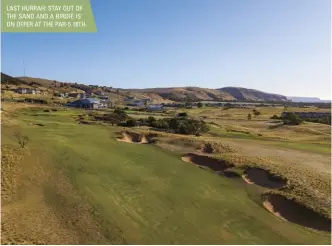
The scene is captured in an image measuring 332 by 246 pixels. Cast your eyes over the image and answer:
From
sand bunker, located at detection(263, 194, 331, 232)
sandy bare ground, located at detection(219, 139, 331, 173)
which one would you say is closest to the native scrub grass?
sand bunker, located at detection(263, 194, 331, 232)

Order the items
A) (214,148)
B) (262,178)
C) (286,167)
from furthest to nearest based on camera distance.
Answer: (214,148), (286,167), (262,178)

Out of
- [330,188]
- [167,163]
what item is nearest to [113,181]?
[167,163]

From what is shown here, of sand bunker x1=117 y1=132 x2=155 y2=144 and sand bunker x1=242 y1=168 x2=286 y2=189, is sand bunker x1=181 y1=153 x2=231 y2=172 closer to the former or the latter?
sand bunker x1=242 y1=168 x2=286 y2=189

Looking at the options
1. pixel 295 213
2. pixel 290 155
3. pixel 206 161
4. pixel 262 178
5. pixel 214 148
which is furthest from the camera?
pixel 214 148

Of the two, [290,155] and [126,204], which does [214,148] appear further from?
[126,204]

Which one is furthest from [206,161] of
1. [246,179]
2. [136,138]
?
[136,138]

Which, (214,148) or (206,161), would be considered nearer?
(206,161)

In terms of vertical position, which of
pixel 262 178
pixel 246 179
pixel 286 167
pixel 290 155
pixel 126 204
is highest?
pixel 286 167
